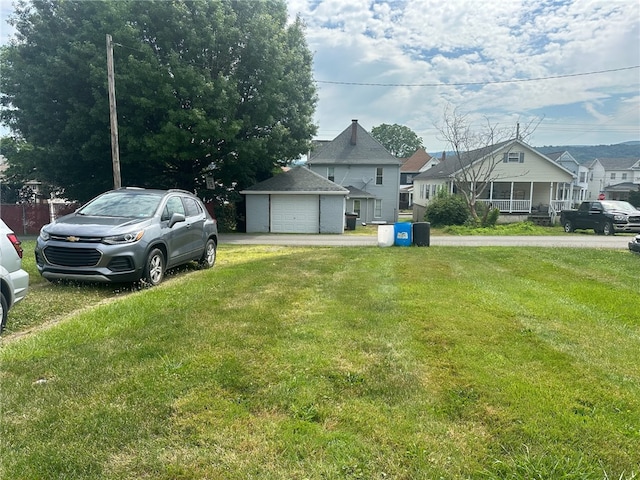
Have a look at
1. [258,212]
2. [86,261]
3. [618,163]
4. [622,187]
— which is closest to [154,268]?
[86,261]

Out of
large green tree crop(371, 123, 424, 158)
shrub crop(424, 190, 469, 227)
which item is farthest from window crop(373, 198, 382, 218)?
large green tree crop(371, 123, 424, 158)

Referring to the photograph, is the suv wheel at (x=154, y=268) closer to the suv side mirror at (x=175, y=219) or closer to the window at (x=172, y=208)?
the suv side mirror at (x=175, y=219)

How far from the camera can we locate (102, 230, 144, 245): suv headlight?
6773mm

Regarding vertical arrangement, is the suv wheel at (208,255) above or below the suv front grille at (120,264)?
below

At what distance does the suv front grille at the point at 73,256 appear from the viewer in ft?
22.0

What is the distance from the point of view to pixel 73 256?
6.75 meters

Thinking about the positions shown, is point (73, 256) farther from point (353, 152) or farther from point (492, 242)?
point (353, 152)

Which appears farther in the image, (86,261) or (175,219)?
(175,219)

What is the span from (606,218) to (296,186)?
650 inches

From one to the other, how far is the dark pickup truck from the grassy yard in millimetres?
17189

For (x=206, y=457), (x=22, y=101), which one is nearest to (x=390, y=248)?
(x=206, y=457)

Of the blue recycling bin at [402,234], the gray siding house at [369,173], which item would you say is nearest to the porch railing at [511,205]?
the gray siding house at [369,173]

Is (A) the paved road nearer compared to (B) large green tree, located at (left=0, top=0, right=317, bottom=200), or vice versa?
(A) the paved road

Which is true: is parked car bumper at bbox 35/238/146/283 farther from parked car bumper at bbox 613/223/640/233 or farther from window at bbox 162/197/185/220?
parked car bumper at bbox 613/223/640/233
